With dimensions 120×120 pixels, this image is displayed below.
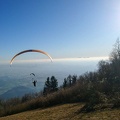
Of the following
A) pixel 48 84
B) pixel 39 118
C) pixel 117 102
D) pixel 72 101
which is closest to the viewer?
pixel 117 102

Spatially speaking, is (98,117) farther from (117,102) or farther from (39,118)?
(39,118)

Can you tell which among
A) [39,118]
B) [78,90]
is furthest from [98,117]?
[78,90]

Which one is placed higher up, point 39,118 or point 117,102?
point 117,102

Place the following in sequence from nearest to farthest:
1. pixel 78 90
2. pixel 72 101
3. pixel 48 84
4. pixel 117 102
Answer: pixel 117 102 → pixel 72 101 → pixel 78 90 → pixel 48 84

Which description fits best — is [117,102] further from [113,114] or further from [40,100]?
[40,100]

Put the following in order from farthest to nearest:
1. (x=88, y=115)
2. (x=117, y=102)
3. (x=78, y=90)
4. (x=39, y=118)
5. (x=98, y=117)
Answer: (x=78, y=90) < (x=39, y=118) < (x=117, y=102) < (x=88, y=115) < (x=98, y=117)

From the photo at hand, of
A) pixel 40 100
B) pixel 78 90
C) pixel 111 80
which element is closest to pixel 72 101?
pixel 78 90

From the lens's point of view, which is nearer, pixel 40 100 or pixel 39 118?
pixel 39 118

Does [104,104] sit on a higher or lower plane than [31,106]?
higher

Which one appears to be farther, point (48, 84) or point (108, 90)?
point (48, 84)
